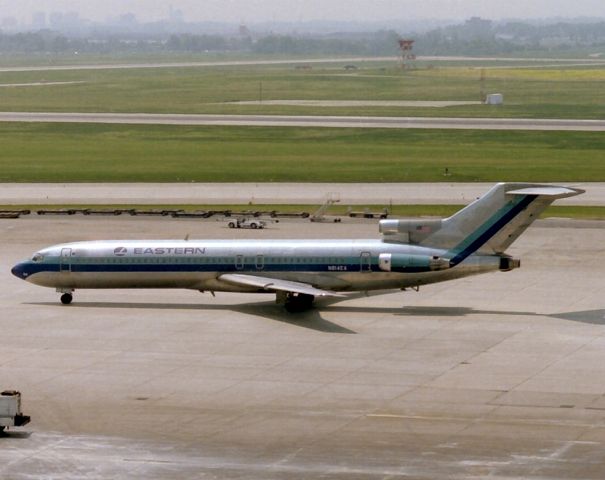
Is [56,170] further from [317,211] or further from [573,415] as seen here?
[573,415]

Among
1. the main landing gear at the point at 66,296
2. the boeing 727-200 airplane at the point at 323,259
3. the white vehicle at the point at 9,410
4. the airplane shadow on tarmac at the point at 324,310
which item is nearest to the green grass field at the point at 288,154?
the airplane shadow on tarmac at the point at 324,310

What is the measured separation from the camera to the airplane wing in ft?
213

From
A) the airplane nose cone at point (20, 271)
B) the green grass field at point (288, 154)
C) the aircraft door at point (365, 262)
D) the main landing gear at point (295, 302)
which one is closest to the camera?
the aircraft door at point (365, 262)

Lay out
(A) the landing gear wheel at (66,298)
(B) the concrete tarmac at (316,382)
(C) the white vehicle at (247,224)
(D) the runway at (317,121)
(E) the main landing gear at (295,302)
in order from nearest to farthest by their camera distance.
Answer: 1. (B) the concrete tarmac at (316,382)
2. (E) the main landing gear at (295,302)
3. (A) the landing gear wheel at (66,298)
4. (C) the white vehicle at (247,224)
5. (D) the runway at (317,121)

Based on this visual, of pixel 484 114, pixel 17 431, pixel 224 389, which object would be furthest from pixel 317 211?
pixel 484 114

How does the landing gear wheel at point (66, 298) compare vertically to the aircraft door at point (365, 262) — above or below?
below

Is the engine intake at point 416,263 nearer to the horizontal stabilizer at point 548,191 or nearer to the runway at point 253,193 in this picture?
the horizontal stabilizer at point 548,191

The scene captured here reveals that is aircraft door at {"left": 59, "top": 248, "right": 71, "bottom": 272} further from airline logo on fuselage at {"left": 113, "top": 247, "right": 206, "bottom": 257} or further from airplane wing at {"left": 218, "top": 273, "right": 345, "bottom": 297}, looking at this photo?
airplane wing at {"left": 218, "top": 273, "right": 345, "bottom": 297}

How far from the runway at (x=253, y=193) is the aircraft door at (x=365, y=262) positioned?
39.7m

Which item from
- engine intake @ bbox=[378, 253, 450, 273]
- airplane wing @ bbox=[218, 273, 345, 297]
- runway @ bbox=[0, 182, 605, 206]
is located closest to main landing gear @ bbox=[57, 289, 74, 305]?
airplane wing @ bbox=[218, 273, 345, 297]

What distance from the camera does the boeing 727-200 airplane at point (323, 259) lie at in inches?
2574

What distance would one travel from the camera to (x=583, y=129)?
159 metres

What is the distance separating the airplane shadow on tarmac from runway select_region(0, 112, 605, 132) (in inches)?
3751

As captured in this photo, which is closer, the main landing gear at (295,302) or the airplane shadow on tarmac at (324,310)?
the airplane shadow on tarmac at (324,310)
